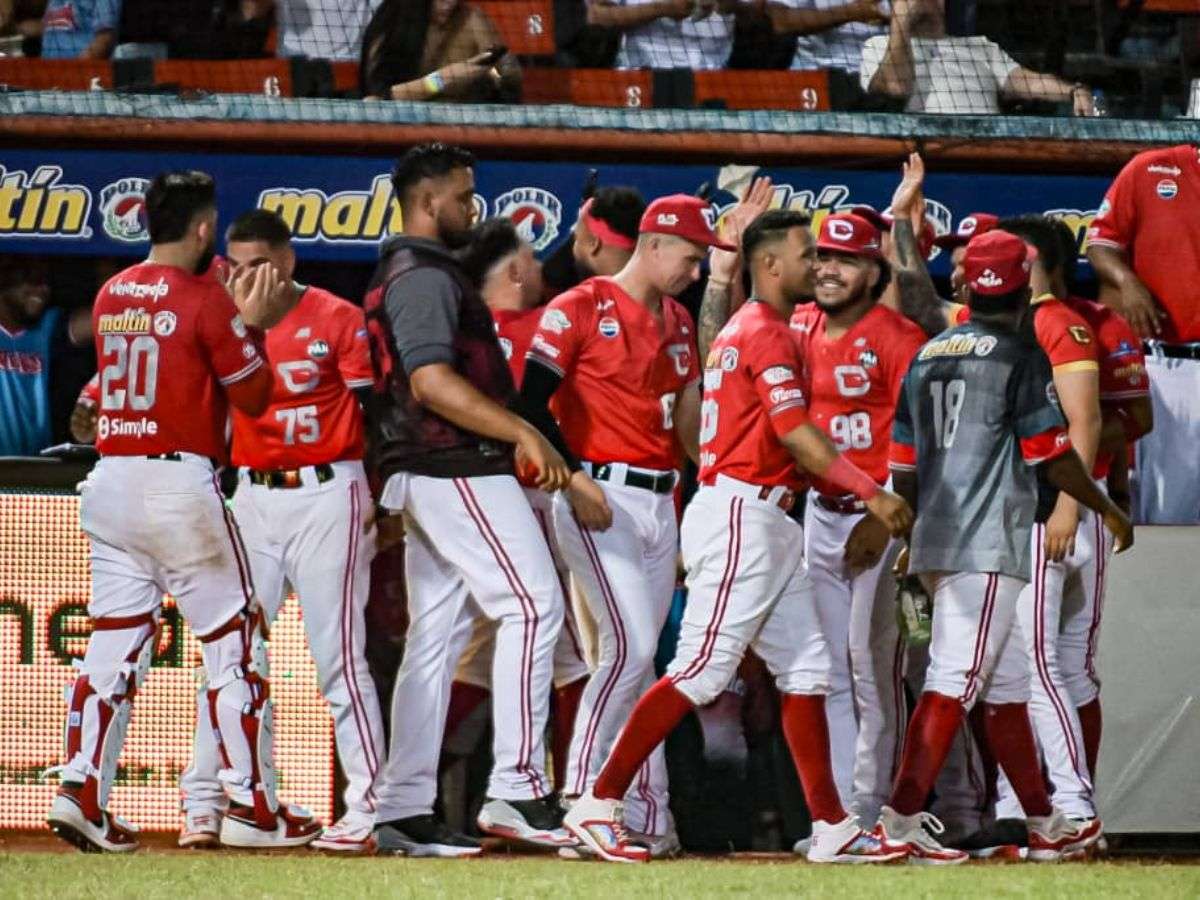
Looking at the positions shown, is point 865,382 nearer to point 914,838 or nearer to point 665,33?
point 914,838

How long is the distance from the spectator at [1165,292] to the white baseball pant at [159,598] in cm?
335

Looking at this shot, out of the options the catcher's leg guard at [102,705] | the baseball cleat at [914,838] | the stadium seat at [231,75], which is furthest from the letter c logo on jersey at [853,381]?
the stadium seat at [231,75]

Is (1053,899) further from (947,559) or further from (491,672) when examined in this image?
(491,672)

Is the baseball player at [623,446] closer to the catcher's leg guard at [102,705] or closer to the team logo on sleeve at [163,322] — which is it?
the team logo on sleeve at [163,322]

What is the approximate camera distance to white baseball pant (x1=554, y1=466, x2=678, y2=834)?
570cm

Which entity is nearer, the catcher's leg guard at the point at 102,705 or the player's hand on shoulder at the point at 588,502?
the catcher's leg guard at the point at 102,705

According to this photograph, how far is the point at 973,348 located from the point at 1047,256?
0.86 meters

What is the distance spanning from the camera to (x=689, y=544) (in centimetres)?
556

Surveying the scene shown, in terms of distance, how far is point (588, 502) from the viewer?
5.59 metres

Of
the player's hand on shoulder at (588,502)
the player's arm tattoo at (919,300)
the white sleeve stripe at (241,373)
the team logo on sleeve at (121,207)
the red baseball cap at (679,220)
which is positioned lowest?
the player's hand on shoulder at (588,502)

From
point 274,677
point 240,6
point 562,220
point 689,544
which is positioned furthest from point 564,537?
point 240,6

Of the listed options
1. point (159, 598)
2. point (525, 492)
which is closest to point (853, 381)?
point (525, 492)

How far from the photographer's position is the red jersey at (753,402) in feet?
17.7

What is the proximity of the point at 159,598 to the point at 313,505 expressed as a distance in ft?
1.75
